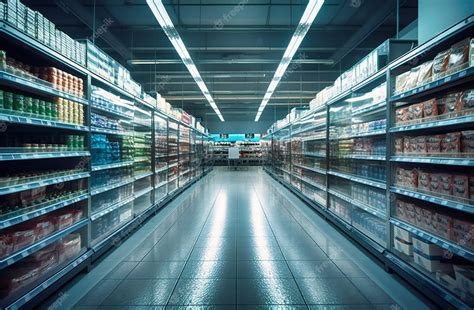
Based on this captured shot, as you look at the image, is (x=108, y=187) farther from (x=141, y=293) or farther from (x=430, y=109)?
Result: (x=430, y=109)

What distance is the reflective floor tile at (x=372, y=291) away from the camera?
2330 mm

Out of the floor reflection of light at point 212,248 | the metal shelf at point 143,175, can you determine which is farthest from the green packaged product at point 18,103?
the metal shelf at point 143,175

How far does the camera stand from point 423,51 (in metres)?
2.44

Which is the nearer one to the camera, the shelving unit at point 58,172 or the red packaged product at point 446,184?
the shelving unit at point 58,172

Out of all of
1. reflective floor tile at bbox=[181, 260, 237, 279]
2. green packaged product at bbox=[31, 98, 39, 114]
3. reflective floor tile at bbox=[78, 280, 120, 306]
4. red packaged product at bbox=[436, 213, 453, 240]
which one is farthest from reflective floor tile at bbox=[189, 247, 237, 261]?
green packaged product at bbox=[31, 98, 39, 114]

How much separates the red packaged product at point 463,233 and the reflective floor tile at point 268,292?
1391 mm

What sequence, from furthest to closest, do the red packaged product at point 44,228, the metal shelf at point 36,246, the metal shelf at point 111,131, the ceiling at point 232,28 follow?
the ceiling at point 232,28 → the metal shelf at point 111,131 → the red packaged product at point 44,228 → the metal shelf at point 36,246

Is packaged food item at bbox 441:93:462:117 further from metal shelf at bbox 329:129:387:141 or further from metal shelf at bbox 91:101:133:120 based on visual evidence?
metal shelf at bbox 91:101:133:120

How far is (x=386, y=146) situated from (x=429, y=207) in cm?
79

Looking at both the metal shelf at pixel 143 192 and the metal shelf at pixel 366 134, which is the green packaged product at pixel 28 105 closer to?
the metal shelf at pixel 143 192

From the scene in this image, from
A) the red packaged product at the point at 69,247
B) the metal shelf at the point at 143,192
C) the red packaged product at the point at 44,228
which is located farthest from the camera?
the metal shelf at the point at 143,192

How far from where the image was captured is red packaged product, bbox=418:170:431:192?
256 cm

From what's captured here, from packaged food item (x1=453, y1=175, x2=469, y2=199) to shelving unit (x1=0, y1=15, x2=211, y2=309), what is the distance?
3.56 meters

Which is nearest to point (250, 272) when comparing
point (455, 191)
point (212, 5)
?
point (455, 191)
